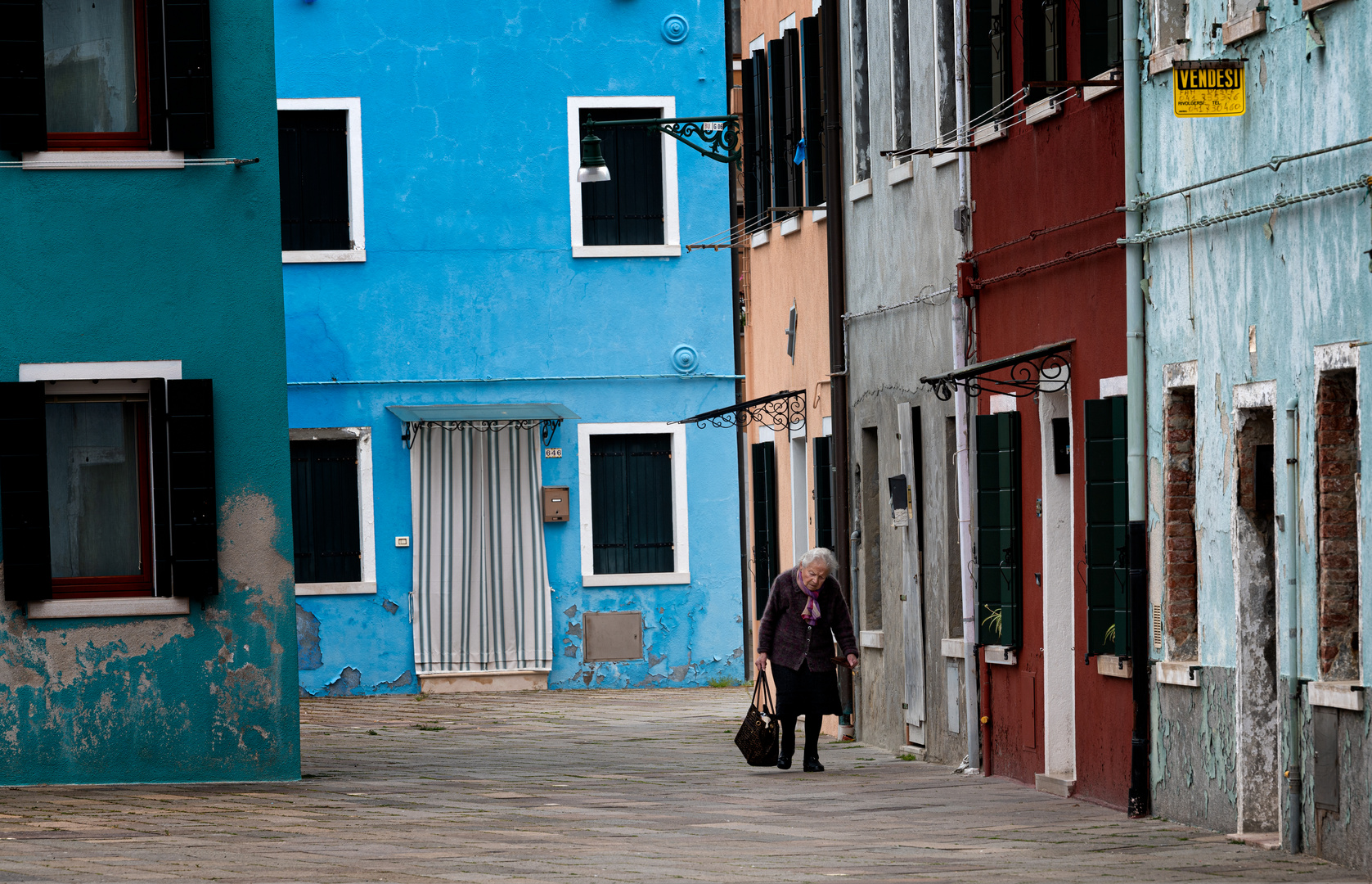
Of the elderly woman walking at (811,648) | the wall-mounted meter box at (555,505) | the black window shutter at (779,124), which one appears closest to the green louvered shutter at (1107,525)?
the elderly woman walking at (811,648)

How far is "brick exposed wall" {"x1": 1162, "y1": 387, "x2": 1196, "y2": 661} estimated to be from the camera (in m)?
13.2

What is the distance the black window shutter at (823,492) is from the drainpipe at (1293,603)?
367 inches

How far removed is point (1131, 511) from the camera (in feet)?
44.8

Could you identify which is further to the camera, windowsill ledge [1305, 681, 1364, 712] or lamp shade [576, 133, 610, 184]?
lamp shade [576, 133, 610, 184]

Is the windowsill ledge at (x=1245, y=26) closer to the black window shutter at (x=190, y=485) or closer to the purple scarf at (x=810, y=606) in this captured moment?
the purple scarf at (x=810, y=606)

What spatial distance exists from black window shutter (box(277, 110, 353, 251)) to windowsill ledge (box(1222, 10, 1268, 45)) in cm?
1623

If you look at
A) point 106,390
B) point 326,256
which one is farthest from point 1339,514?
point 326,256

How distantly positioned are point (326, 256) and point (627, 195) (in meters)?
3.57

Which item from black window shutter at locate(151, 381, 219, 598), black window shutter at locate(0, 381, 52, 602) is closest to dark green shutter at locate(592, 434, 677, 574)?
black window shutter at locate(151, 381, 219, 598)

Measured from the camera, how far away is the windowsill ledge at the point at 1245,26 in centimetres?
1180

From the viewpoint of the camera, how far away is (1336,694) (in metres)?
11.0

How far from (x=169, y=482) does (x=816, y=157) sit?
727cm

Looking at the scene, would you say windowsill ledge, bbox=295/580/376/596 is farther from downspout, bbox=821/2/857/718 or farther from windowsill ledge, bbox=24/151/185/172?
windowsill ledge, bbox=24/151/185/172

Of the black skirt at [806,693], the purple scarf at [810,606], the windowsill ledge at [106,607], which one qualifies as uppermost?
the windowsill ledge at [106,607]
